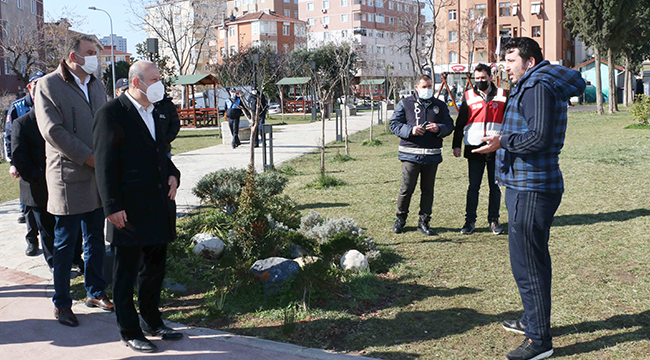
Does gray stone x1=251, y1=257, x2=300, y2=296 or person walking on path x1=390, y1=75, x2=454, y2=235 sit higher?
person walking on path x1=390, y1=75, x2=454, y2=235

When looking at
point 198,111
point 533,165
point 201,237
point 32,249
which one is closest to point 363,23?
point 198,111

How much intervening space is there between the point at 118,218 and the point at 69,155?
3.37 feet

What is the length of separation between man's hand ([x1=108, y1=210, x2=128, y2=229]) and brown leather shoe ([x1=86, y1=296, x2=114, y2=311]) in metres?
1.28

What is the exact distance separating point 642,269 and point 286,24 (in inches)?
3230

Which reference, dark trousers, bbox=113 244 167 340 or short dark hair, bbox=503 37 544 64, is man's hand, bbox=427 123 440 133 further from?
dark trousers, bbox=113 244 167 340

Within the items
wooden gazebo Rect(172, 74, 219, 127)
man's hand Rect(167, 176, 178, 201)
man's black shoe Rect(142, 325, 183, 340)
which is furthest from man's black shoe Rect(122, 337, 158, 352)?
wooden gazebo Rect(172, 74, 219, 127)

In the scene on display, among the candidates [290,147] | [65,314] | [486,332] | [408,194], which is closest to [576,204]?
[408,194]

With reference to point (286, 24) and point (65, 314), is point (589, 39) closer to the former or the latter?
point (65, 314)

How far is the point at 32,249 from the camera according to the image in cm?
645

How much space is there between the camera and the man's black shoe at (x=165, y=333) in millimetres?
4016

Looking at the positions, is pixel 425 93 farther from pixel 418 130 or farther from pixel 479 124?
pixel 479 124

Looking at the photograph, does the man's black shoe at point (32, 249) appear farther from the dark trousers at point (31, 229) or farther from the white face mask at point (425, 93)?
the white face mask at point (425, 93)

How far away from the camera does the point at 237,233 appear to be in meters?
5.50

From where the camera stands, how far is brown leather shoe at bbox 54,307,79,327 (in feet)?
14.1
